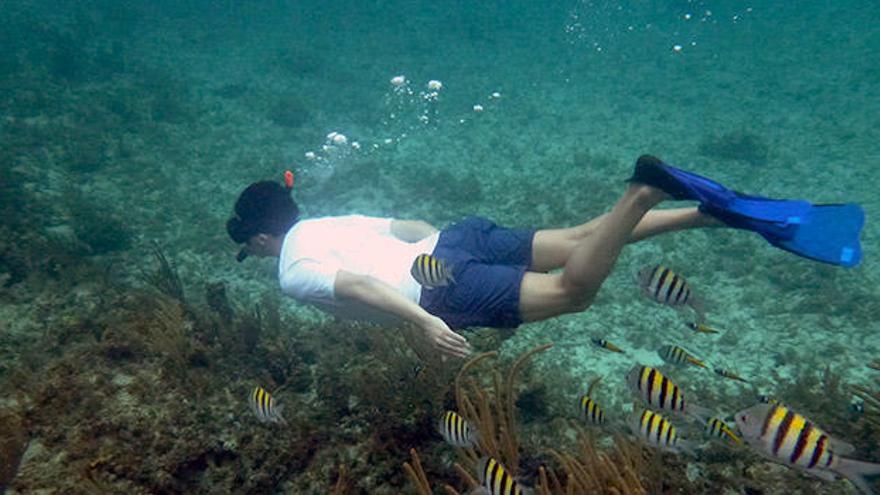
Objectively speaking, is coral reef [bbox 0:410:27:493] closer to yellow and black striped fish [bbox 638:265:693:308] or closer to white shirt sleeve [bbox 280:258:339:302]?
white shirt sleeve [bbox 280:258:339:302]

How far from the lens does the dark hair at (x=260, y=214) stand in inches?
200

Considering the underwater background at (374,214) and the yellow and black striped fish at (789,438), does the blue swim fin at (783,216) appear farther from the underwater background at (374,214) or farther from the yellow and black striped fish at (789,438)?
the yellow and black striped fish at (789,438)

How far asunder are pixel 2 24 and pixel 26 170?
56.3 ft

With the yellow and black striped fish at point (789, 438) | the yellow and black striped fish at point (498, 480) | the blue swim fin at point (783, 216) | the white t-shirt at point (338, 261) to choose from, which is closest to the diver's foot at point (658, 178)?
the blue swim fin at point (783, 216)

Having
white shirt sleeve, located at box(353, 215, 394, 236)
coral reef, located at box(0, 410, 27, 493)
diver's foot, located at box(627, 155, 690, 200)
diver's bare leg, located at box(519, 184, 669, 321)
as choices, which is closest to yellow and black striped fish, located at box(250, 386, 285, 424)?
coral reef, located at box(0, 410, 27, 493)

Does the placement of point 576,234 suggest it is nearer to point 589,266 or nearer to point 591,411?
point 589,266

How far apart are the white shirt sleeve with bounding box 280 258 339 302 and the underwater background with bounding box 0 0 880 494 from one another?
40.8 inches

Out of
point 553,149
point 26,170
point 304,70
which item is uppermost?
point 304,70

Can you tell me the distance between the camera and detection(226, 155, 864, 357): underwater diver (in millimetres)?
3871

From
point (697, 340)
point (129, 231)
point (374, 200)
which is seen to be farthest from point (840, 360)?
point (129, 231)

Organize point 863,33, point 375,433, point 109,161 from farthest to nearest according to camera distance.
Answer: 1. point 863,33
2. point 109,161
3. point 375,433

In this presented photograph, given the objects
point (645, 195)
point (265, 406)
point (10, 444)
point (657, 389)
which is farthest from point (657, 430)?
point (10, 444)

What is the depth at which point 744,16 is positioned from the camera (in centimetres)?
3753

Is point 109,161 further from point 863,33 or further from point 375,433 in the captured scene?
point 863,33
